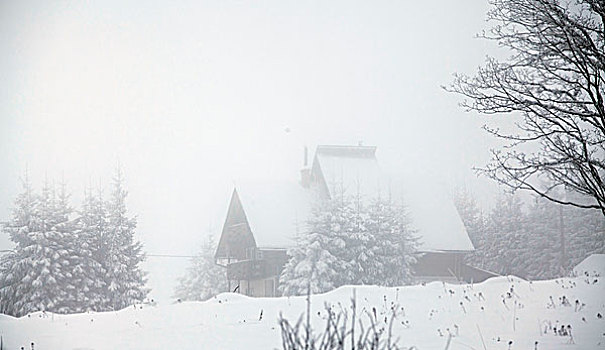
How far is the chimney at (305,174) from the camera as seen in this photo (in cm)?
704

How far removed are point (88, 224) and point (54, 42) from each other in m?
1.90

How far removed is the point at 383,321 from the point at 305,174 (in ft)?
8.79

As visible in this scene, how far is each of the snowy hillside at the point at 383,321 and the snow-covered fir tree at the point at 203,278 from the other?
146 centimetres

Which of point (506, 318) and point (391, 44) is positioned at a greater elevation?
point (391, 44)

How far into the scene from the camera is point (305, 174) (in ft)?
23.4

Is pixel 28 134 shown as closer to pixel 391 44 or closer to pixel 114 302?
pixel 114 302

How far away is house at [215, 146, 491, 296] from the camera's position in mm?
6766

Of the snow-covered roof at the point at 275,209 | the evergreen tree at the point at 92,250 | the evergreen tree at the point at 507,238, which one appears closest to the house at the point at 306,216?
the snow-covered roof at the point at 275,209

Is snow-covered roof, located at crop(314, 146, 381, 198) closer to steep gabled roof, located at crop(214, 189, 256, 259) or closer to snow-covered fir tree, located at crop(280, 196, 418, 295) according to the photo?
snow-covered fir tree, located at crop(280, 196, 418, 295)

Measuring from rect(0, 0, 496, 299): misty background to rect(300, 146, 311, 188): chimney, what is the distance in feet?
0.29

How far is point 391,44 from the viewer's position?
682 centimetres

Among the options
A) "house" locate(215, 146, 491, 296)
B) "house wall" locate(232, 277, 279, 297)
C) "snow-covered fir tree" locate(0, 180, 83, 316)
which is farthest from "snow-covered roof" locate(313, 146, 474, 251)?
"snow-covered fir tree" locate(0, 180, 83, 316)

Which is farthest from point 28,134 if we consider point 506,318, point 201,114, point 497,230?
point 497,230

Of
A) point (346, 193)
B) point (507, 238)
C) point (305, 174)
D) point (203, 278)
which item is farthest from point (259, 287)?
point (507, 238)
